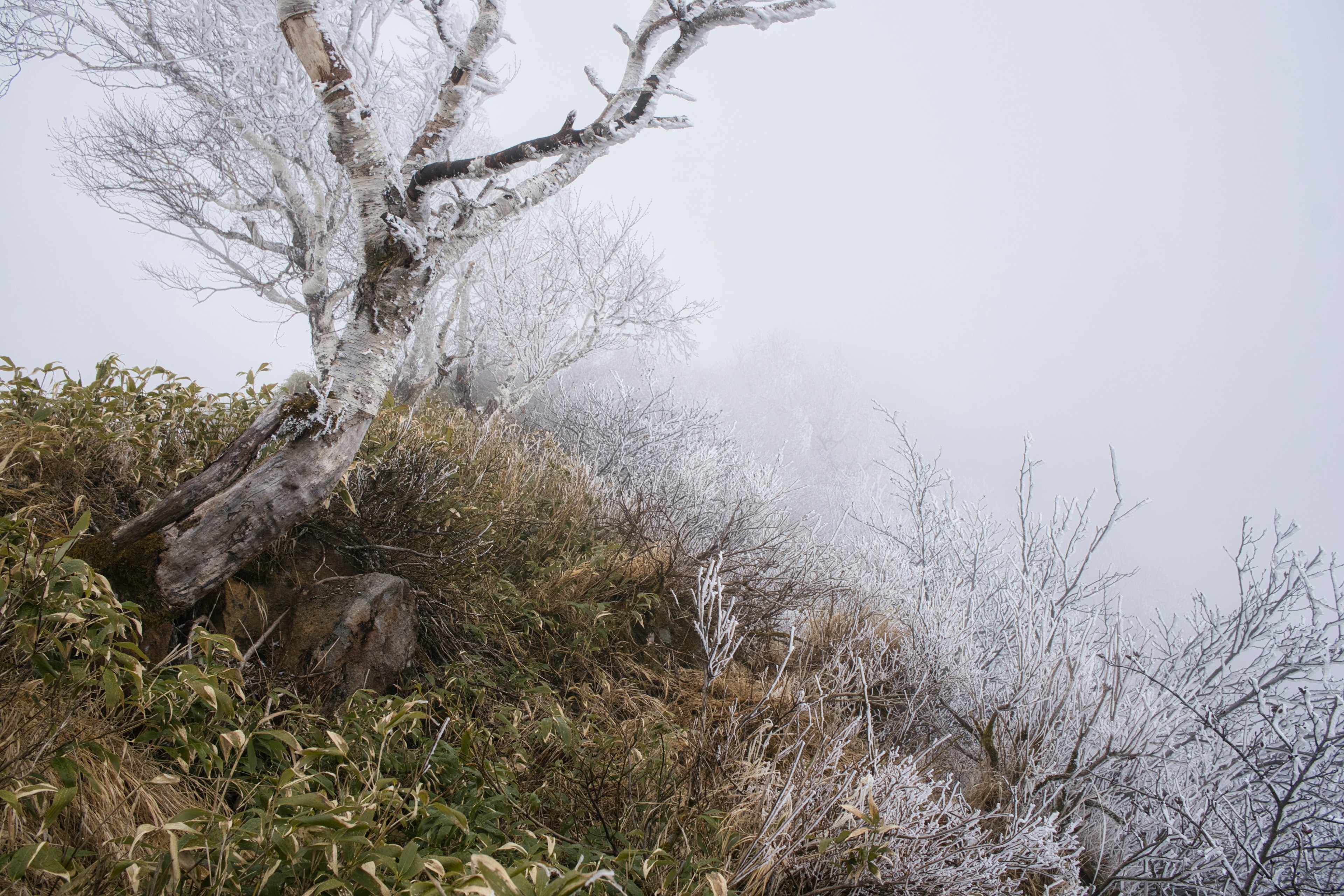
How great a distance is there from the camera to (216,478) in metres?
1.88

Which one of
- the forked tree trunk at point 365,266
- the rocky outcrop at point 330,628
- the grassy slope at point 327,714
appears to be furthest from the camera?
the rocky outcrop at point 330,628

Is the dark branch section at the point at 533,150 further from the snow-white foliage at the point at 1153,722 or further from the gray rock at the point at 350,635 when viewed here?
the snow-white foliage at the point at 1153,722

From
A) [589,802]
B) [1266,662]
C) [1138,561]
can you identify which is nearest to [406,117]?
[589,802]

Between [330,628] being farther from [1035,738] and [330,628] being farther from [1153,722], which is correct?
[1153,722]

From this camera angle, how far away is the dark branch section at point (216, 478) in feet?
5.74

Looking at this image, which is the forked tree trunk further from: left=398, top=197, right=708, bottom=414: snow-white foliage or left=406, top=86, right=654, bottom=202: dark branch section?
left=398, top=197, right=708, bottom=414: snow-white foliage

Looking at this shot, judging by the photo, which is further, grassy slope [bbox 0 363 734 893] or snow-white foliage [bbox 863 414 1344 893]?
snow-white foliage [bbox 863 414 1344 893]

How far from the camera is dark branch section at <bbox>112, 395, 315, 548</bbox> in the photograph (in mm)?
1749

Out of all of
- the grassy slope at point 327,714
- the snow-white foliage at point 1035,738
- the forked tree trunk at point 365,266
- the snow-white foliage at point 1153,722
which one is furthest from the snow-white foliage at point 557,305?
the snow-white foliage at point 1153,722

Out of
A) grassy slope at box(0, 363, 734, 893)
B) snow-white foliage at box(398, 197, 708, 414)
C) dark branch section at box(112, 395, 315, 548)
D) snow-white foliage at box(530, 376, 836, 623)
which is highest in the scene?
snow-white foliage at box(398, 197, 708, 414)

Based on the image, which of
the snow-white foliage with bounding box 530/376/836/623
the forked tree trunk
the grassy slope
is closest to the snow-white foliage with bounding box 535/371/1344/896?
the snow-white foliage with bounding box 530/376/836/623

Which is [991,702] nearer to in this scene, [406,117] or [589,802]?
[589,802]

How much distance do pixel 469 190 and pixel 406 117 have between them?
1466 mm

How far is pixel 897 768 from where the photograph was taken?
184 cm
